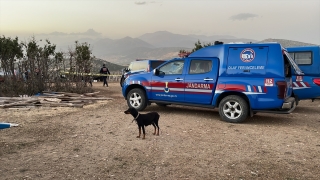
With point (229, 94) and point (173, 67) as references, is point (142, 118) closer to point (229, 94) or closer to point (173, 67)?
point (229, 94)

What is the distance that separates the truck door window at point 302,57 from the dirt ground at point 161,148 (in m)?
2.80

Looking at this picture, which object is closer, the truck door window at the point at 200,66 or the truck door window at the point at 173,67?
the truck door window at the point at 200,66

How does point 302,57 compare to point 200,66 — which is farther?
point 302,57

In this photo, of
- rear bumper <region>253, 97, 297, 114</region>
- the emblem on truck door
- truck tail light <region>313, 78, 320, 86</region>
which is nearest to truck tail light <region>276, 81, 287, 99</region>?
rear bumper <region>253, 97, 297, 114</region>

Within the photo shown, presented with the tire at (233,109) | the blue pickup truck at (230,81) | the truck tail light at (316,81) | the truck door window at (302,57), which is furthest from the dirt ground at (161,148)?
the truck door window at (302,57)

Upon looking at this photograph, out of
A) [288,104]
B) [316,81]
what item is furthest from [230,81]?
[316,81]

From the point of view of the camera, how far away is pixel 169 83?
9.03m

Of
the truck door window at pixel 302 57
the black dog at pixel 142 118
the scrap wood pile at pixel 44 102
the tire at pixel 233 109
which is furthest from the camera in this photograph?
the truck door window at pixel 302 57

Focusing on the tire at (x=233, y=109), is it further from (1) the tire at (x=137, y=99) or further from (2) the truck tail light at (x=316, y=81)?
(2) the truck tail light at (x=316, y=81)

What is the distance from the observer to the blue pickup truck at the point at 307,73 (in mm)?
10156

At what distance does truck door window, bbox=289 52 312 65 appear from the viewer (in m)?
10.9

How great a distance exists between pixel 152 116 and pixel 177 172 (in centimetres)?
214

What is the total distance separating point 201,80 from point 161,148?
3.38 metres

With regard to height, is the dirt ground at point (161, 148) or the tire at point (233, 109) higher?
the tire at point (233, 109)
